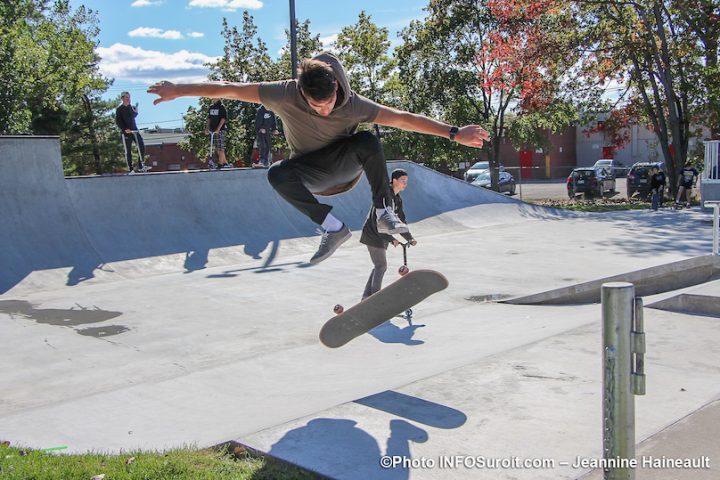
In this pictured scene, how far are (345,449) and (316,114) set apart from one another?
2218 millimetres

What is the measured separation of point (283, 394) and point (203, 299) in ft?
14.7

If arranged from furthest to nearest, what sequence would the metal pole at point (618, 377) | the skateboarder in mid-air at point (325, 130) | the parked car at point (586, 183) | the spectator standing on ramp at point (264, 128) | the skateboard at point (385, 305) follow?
the parked car at point (586, 183), the spectator standing on ramp at point (264, 128), the skateboard at point (385, 305), the skateboarder in mid-air at point (325, 130), the metal pole at point (618, 377)

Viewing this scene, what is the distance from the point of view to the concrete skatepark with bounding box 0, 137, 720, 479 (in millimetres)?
4133

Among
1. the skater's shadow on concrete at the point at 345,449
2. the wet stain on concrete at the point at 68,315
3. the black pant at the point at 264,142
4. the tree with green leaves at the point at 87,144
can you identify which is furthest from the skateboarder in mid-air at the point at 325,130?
the tree with green leaves at the point at 87,144

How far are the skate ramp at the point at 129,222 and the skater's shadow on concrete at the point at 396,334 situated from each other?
16.9 feet

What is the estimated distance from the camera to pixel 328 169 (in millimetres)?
4914

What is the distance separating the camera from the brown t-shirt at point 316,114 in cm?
453

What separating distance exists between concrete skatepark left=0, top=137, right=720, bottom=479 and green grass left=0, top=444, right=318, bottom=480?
0.12 m

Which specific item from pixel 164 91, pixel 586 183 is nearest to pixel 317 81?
pixel 164 91

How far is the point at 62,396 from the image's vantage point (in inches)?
220

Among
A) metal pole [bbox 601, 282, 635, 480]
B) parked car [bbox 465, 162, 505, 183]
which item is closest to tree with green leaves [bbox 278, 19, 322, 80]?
parked car [bbox 465, 162, 505, 183]

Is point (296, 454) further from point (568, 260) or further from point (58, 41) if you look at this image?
point (58, 41)

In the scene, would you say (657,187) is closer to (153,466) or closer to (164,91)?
(164,91)

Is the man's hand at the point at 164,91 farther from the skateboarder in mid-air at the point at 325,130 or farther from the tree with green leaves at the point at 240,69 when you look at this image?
the tree with green leaves at the point at 240,69
